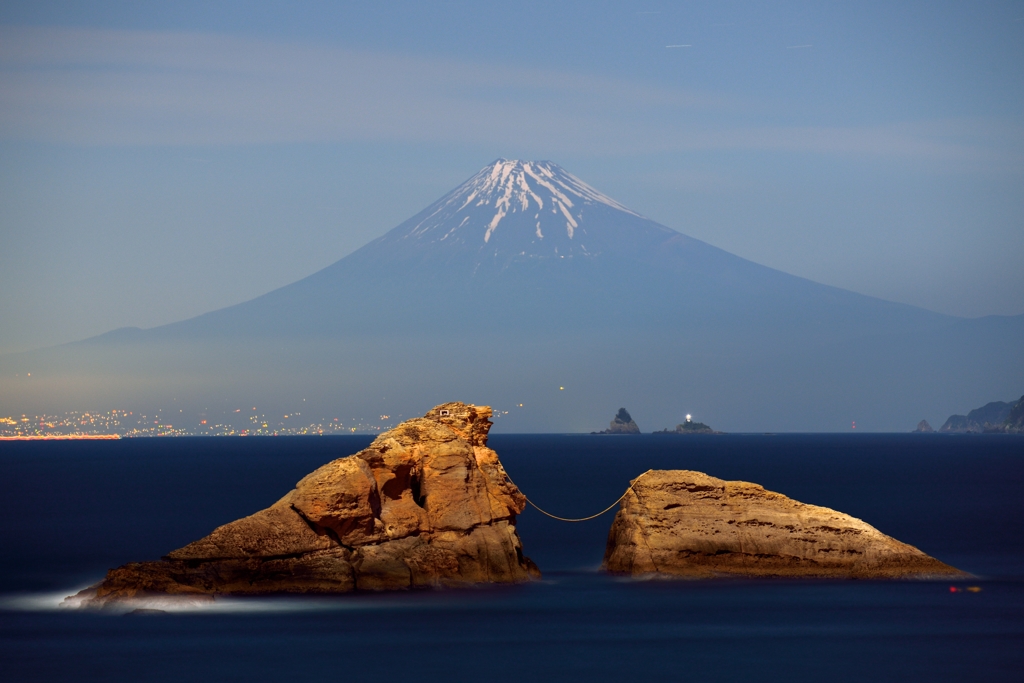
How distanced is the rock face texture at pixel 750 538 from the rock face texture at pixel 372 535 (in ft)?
13.2

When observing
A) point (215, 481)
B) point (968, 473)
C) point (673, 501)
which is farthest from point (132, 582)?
point (968, 473)

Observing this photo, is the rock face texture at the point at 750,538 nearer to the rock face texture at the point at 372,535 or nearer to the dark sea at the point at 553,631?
the dark sea at the point at 553,631

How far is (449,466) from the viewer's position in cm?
3731

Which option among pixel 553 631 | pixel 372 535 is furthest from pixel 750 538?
pixel 372 535

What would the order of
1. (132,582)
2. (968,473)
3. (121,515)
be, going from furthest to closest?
(968,473) → (121,515) → (132,582)

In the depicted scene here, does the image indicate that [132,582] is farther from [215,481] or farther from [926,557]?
[215,481]

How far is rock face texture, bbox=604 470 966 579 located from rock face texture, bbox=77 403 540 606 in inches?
158

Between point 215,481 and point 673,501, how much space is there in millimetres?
75318

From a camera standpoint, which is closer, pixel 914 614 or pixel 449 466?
pixel 914 614

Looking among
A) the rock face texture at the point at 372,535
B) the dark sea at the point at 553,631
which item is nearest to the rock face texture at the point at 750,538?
the dark sea at the point at 553,631

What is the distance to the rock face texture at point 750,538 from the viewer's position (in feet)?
126

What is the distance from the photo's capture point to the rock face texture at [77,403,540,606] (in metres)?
34.4

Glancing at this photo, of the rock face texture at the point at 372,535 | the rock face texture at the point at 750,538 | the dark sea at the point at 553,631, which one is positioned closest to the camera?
the dark sea at the point at 553,631

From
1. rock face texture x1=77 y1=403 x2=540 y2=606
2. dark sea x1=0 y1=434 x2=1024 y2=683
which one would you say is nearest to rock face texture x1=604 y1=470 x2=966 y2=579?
dark sea x1=0 y1=434 x2=1024 y2=683
